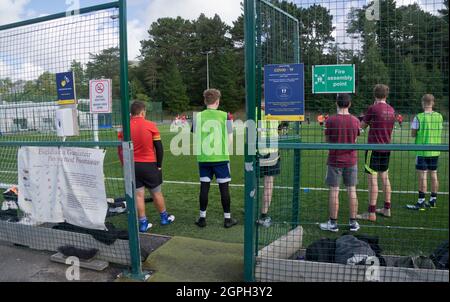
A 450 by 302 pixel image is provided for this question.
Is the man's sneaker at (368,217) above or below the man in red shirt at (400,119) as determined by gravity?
below

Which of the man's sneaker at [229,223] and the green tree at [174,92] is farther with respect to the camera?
the green tree at [174,92]

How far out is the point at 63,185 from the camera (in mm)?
4301

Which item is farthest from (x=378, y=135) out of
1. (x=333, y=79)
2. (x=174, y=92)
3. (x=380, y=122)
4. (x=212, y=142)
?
(x=174, y=92)

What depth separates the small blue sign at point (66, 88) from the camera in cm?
439

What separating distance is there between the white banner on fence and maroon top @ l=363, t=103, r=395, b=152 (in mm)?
2980

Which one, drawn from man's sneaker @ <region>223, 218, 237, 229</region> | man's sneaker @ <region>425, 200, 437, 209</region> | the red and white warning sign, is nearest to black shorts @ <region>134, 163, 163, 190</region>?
the red and white warning sign

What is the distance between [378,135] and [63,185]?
357 centimetres

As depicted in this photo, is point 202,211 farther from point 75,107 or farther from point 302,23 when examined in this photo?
point 302,23

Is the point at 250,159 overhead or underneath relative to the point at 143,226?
overhead

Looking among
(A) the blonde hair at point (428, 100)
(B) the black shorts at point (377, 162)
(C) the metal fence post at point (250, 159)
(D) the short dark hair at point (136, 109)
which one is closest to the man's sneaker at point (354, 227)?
(B) the black shorts at point (377, 162)

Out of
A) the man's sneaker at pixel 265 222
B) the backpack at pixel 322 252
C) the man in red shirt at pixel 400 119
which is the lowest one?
the backpack at pixel 322 252

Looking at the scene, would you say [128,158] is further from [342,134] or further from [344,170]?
[344,170]

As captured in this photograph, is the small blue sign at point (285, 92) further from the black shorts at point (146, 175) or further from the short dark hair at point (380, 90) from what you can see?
the black shorts at point (146, 175)

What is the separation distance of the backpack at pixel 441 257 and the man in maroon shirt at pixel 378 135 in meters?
1.25
